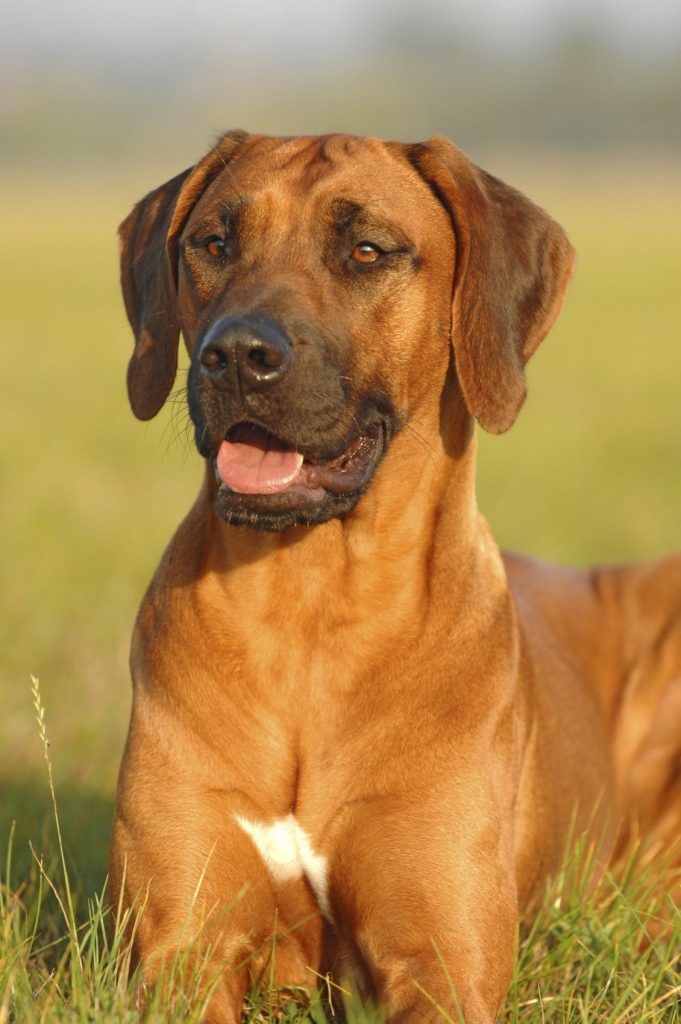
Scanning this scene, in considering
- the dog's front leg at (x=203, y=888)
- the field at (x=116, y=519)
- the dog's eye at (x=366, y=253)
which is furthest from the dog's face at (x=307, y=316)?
the dog's front leg at (x=203, y=888)

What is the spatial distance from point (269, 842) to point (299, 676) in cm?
44

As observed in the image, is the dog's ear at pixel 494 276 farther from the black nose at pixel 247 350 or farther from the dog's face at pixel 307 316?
the black nose at pixel 247 350

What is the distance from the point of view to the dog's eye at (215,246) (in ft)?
13.8

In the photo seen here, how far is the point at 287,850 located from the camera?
3.96 metres

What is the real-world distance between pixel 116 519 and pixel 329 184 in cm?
629

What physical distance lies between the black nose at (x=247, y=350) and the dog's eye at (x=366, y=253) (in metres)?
0.43

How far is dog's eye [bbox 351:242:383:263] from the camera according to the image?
4055mm

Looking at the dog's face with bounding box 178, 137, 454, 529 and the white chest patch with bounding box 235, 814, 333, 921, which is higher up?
the dog's face with bounding box 178, 137, 454, 529

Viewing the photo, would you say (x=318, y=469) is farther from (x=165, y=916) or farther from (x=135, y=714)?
(x=165, y=916)

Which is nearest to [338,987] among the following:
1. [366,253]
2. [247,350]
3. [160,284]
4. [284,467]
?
[284,467]

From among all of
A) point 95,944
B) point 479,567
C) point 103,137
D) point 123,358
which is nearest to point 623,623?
point 479,567

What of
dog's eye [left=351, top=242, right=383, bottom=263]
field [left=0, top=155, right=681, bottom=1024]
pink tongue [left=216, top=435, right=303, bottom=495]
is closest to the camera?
pink tongue [left=216, top=435, right=303, bottom=495]

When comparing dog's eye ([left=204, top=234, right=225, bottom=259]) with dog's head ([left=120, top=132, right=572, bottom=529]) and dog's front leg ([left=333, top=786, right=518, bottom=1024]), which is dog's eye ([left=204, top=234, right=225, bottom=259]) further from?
dog's front leg ([left=333, top=786, right=518, bottom=1024])

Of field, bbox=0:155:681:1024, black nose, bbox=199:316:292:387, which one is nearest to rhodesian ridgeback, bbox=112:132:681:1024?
black nose, bbox=199:316:292:387
